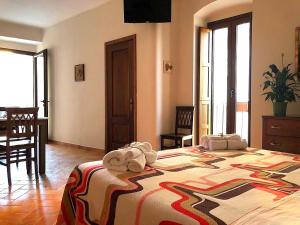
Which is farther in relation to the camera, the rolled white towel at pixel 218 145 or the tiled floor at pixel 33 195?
the tiled floor at pixel 33 195

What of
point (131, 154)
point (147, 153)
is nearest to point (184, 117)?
point (147, 153)

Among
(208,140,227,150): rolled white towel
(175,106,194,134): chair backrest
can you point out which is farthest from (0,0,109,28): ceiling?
(208,140,227,150): rolled white towel

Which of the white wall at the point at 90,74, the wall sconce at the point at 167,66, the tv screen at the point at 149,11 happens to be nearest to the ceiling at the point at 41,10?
the white wall at the point at 90,74

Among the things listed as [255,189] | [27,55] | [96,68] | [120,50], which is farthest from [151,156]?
[27,55]

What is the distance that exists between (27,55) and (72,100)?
2.06 meters

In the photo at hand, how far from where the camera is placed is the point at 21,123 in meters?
3.39

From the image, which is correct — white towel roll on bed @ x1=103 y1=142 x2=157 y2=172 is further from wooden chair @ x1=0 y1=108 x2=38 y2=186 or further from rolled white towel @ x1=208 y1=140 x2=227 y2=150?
wooden chair @ x1=0 y1=108 x2=38 y2=186

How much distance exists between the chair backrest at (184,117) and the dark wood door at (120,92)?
74 cm

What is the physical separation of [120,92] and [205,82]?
1500mm

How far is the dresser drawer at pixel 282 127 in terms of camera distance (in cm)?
277

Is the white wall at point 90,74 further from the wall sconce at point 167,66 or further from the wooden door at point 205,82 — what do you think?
the wooden door at point 205,82

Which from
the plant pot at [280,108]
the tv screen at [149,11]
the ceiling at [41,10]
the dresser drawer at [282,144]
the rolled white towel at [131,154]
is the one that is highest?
the ceiling at [41,10]

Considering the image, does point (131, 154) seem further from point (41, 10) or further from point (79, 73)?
point (41, 10)

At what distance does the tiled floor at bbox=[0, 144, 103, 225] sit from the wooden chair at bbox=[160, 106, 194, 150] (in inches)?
60.8
